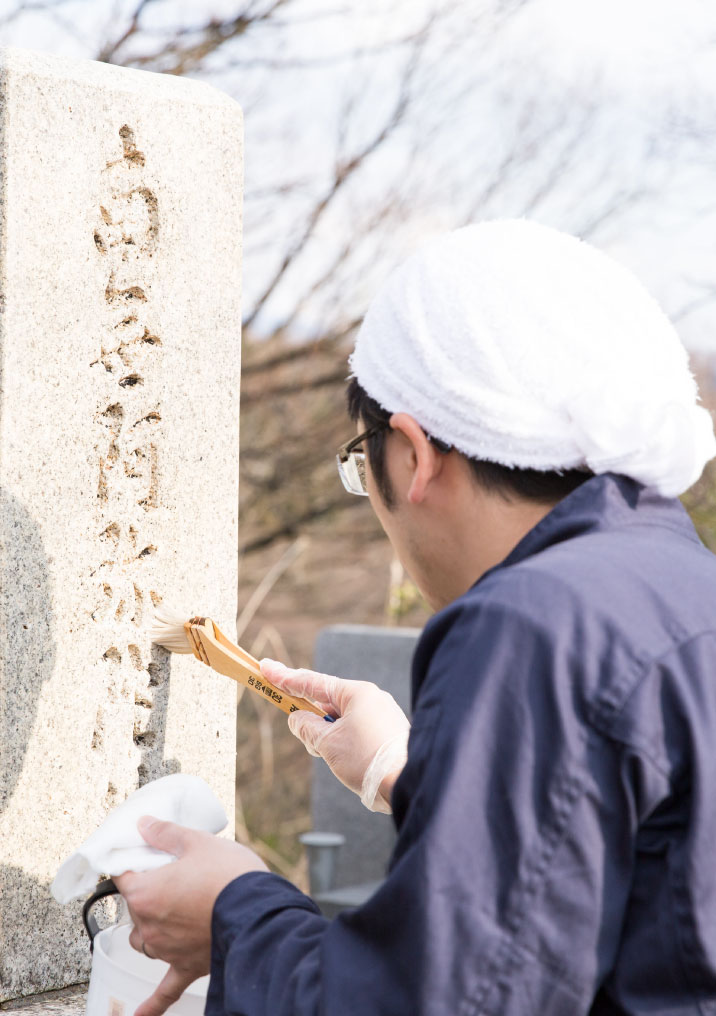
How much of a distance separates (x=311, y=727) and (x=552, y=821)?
0.89 meters

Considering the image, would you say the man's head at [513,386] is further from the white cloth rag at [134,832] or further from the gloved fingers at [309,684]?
the gloved fingers at [309,684]

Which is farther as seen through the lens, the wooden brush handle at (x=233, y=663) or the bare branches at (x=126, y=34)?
the bare branches at (x=126, y=34)

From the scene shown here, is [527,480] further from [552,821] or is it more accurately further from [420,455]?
[552,821]

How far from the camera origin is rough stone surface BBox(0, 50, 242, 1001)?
178cm

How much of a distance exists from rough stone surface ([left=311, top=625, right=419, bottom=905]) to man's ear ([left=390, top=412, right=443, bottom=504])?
476cm

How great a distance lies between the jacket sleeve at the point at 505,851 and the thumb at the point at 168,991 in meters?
0.32

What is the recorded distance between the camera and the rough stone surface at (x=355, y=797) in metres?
6.02

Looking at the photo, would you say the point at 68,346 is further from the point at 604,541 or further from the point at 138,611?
the point at 604,541

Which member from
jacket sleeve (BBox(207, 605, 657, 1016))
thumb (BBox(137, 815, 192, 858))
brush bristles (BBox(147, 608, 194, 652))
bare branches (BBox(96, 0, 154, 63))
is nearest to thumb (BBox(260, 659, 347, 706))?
brush bristles (BBox(147, 608, 194, 652))

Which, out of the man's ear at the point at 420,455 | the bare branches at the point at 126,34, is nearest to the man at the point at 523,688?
the man's ear at the point at 420,455

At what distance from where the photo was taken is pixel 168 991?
125cm

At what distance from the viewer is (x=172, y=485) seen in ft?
6.54

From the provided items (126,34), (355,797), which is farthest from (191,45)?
(355,797)

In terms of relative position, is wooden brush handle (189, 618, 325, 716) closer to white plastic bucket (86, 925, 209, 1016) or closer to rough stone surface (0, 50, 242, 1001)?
rough stone surface (0, 50, 242, 1001)
